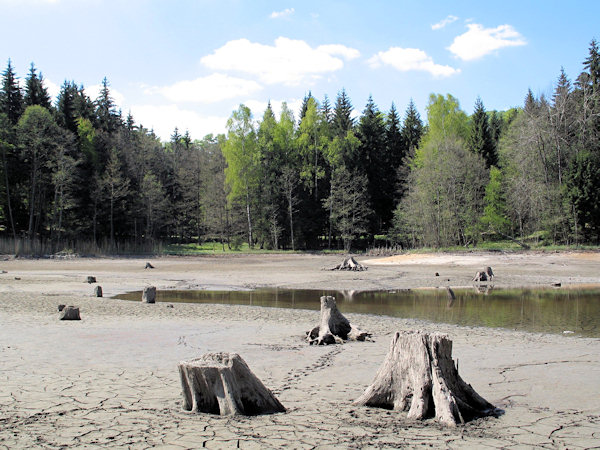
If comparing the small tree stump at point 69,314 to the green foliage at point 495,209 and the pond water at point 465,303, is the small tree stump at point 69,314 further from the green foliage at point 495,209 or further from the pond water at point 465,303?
the green foliage at point 495,209

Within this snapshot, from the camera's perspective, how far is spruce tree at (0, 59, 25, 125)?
5847 cm

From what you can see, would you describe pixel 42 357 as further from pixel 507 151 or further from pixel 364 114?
pixel 364 114

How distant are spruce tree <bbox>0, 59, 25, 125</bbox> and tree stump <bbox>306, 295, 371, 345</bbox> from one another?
58768mm

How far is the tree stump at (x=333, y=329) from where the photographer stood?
11.0m

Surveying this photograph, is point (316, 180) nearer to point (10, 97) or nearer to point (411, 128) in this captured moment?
point (411, 128)

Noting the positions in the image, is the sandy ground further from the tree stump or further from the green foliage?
the green foliage

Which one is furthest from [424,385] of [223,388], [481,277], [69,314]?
[481,277]

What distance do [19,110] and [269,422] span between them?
64552mm

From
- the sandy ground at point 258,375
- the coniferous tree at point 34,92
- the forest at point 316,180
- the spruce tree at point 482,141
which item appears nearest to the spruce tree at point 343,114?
the forest at point 316,180

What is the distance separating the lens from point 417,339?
6.29 m

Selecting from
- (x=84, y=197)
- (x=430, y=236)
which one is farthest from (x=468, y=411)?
(x=84, y=197)

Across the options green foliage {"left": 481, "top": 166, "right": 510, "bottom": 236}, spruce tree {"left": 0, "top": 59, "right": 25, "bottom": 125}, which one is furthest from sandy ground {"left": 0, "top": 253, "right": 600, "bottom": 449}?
spruce tree {"left": 0, "top": 59, "right": 25, "bottom": 125}

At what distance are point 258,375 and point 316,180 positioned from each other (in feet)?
180

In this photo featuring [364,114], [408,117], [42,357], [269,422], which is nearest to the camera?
[269,422]
